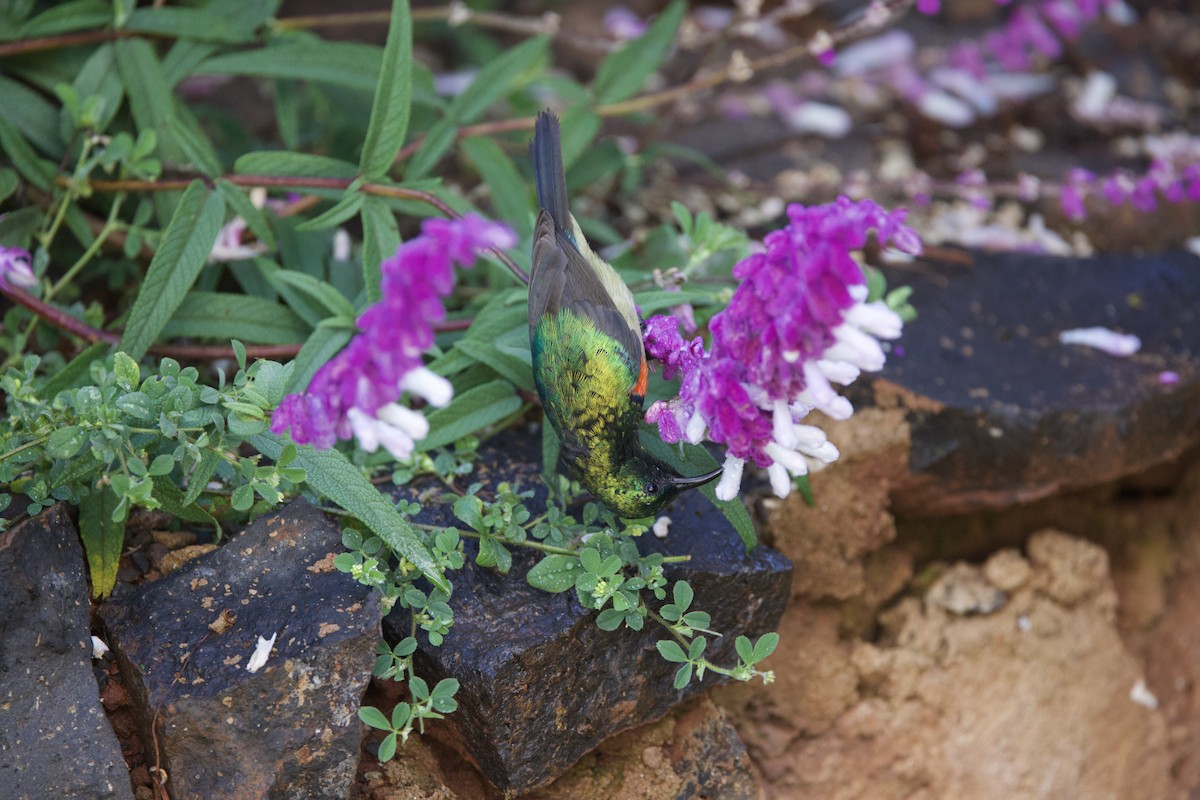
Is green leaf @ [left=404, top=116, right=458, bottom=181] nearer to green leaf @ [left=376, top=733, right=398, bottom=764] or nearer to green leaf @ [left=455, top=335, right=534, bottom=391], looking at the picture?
green leaf @ [left=455, top=335, right=534, bottom=391]

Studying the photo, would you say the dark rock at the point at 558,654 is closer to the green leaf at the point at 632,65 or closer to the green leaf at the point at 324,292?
the green leaf at the point at 324,292

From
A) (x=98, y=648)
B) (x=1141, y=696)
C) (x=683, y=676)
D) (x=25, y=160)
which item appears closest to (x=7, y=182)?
(x=25, y=160)

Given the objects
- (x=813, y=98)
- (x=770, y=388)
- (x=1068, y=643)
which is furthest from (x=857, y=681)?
(x=813, y=98)

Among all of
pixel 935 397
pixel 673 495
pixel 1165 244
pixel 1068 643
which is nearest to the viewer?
pixel 673 495

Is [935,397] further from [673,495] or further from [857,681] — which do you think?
[673,495]

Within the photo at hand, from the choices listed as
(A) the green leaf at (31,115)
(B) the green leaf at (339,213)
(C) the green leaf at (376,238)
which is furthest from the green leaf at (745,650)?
(A) the green leaf at (31,115)
